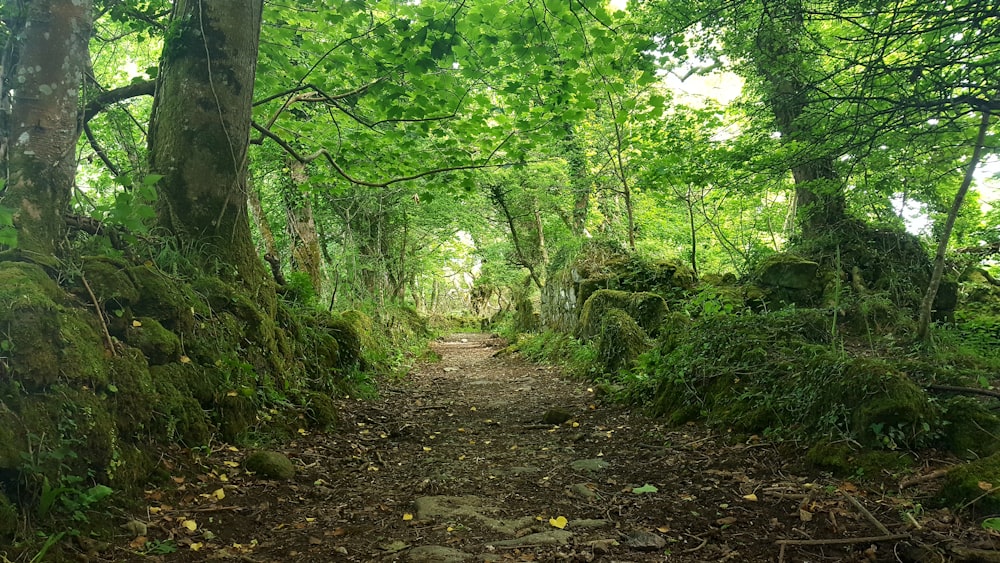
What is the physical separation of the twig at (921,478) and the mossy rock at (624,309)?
5.46 m

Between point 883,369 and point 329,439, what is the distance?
471 cm

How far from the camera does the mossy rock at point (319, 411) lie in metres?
5.10

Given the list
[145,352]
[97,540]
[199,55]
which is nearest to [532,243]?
[199,55]

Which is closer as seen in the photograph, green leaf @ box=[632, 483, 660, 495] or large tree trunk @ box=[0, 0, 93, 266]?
large tree trunk @ box=[0, 0, 93, 266]

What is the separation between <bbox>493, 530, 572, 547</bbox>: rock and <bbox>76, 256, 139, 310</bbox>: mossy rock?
3.09 metres

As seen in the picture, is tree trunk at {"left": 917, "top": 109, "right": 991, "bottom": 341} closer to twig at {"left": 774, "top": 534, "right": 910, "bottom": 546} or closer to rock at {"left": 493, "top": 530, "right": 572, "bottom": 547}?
twig at {"left": 774, "top": 534, "right": 910, "bottom": 546}

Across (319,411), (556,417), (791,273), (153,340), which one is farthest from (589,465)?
(791,273)

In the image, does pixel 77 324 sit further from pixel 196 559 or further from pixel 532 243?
pixel 532 243

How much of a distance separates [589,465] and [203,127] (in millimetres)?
4958

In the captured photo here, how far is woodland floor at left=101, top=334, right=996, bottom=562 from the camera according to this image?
2.57 metres

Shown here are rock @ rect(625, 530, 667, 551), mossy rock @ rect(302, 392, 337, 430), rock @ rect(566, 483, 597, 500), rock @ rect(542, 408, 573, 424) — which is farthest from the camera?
rock @ rect(542, 408, 573, 424)

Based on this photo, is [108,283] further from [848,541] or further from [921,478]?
[921,478]

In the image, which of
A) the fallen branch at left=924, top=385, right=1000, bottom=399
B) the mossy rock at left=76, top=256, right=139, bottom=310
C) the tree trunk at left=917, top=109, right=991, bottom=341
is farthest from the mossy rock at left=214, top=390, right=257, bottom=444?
the tree trunk at left=917, top=109, right=991, bottom=341

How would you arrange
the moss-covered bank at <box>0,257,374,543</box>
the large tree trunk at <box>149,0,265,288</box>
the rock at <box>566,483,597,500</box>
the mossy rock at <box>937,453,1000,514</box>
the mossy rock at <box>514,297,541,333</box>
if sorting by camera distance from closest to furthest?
1. the moss-covered bank at <box>0,257,374,543</box>
2. the mossy rock at <box>937,453,1000,514</box>
3. the rock at <box>566,483,597,500</box>
4. the large tree trunk at <box>149,0,265,288</box>
5. the mossy rock at <box>514,297,541,333</box>
